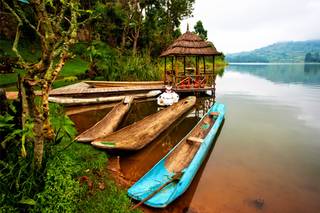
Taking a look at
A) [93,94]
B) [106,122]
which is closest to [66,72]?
[93,94]

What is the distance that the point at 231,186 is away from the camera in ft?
15.8

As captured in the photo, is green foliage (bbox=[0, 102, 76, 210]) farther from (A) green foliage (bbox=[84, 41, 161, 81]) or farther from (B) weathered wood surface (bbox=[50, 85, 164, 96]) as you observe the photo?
(A) green foliage (bbox=[84, 41, 161, 81])

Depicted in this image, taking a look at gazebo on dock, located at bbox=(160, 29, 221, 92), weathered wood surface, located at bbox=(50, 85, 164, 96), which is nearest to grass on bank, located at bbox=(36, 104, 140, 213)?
weathered wood surface, located at bbox=(50, 85, 164, 96)

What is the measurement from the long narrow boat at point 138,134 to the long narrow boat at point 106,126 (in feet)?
1.45

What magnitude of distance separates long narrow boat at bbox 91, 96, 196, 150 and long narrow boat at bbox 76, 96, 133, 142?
443mm

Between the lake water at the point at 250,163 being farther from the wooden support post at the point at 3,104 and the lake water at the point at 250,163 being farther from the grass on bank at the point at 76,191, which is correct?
the wooden support post at the point at 3,104

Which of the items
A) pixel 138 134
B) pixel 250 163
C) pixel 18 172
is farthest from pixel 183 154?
pixel 18 172

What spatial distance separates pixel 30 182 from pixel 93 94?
8.92 m

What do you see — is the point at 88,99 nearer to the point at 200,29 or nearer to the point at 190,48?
the point at 190,48

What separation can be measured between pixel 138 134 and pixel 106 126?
45.9 inches

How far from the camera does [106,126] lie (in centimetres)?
687

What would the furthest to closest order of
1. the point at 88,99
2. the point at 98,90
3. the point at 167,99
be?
the point at 98,90 → the point at 167,99 → the point at 88,99

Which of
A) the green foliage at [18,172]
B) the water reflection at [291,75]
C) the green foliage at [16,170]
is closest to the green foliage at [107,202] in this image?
the green foliage at [18,172]

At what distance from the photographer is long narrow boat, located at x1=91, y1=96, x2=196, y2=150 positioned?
211 inches
